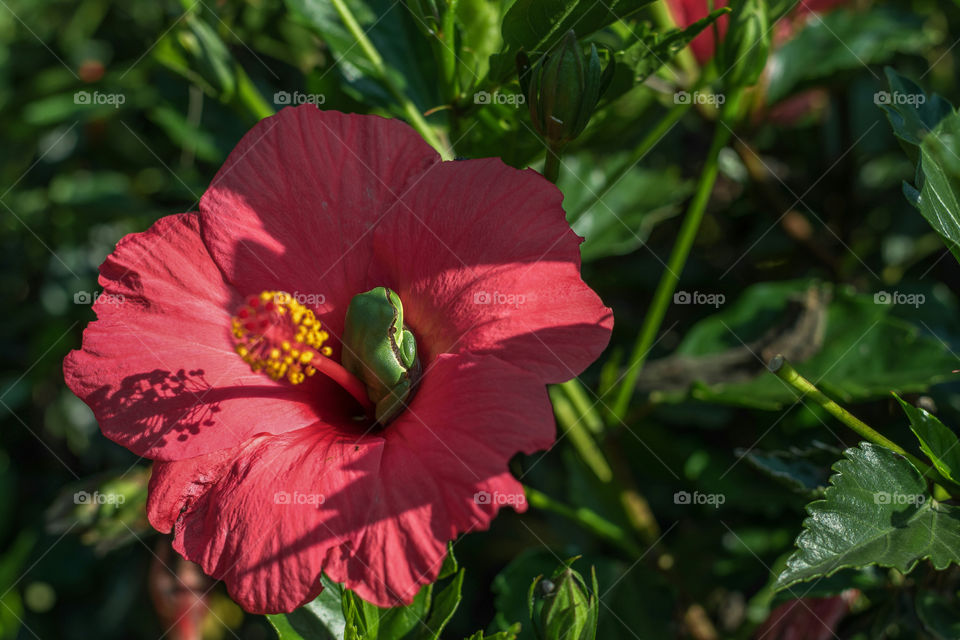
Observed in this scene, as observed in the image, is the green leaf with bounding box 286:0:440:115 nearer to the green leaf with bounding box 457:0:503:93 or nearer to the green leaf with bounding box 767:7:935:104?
the green leaf with bounding box 457:0:503:93

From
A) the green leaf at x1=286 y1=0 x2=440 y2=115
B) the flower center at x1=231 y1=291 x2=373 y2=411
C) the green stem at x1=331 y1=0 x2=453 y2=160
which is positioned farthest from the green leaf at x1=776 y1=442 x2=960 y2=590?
the green leaf at x1=286 y1=0 x2=440 y2=115

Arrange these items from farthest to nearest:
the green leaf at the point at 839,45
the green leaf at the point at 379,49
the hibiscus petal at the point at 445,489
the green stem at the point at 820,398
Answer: the green leaf at the point at 839,45
the green leaf at the point at 379,49
the green stem at the point at 820,398
the hibiscus petal at the point at 445,489

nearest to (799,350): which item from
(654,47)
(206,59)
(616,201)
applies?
(616,201)

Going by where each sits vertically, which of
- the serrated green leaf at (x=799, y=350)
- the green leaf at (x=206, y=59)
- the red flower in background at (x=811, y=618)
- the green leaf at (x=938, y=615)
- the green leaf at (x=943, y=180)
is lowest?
the red flower in background at (x=811, y=618)

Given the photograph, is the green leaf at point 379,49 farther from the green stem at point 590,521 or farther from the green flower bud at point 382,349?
the green stem at point 590,521

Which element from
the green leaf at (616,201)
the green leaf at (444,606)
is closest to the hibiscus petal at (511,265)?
the green leaf at (444,606)

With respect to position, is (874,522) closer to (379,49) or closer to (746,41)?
(746,41)

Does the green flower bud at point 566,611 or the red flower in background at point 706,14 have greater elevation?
the red flower in background at point 706,14
